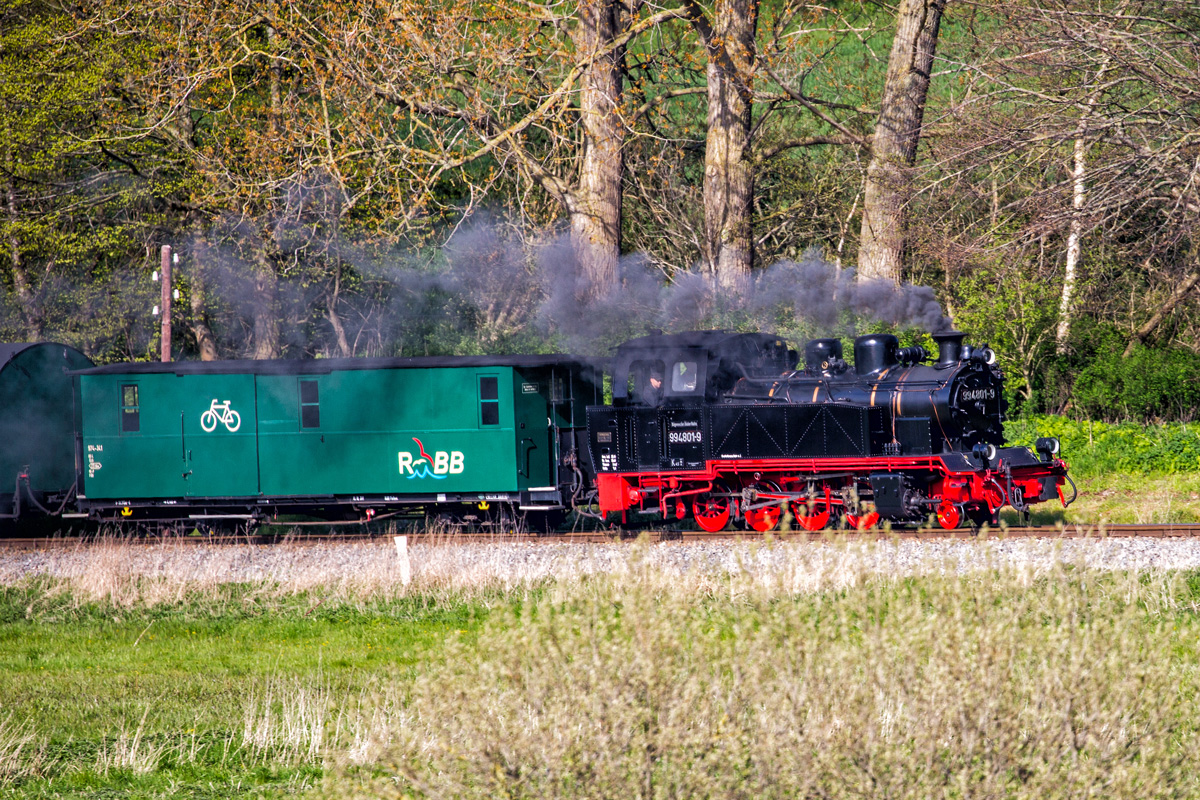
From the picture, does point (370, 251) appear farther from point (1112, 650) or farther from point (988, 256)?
point (1112, 650)

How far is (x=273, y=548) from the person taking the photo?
48.1 ft

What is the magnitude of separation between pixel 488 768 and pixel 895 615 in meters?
1.98

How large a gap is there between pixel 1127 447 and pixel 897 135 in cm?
704

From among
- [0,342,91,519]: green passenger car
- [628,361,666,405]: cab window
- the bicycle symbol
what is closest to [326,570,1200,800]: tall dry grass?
[628,361,666,405]: cab window

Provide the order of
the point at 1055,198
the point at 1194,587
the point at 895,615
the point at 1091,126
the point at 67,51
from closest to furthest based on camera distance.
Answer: the point at 895,615
the point at 1194,587
the point at 1091,126
the point at 1055,198
the point at 67,51

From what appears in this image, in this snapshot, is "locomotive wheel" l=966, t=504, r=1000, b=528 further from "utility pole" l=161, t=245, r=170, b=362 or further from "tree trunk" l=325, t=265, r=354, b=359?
"tree trunk" l=325, t=265, r=354, b=359

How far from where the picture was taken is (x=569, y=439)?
1617 centimetres

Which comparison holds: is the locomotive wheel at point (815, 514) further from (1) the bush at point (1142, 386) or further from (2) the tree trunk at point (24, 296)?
(2) the tree trunk at point (24, 296)

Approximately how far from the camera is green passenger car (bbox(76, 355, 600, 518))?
1555 centimetres

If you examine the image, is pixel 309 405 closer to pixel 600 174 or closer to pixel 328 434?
pixel 328 434

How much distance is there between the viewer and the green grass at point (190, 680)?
6.61m

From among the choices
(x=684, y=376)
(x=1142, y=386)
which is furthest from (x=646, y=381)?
(x=1142, y=386)

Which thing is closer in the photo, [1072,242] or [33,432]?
[33,432]

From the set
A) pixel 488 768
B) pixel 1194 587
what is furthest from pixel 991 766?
pixel 1194 587
